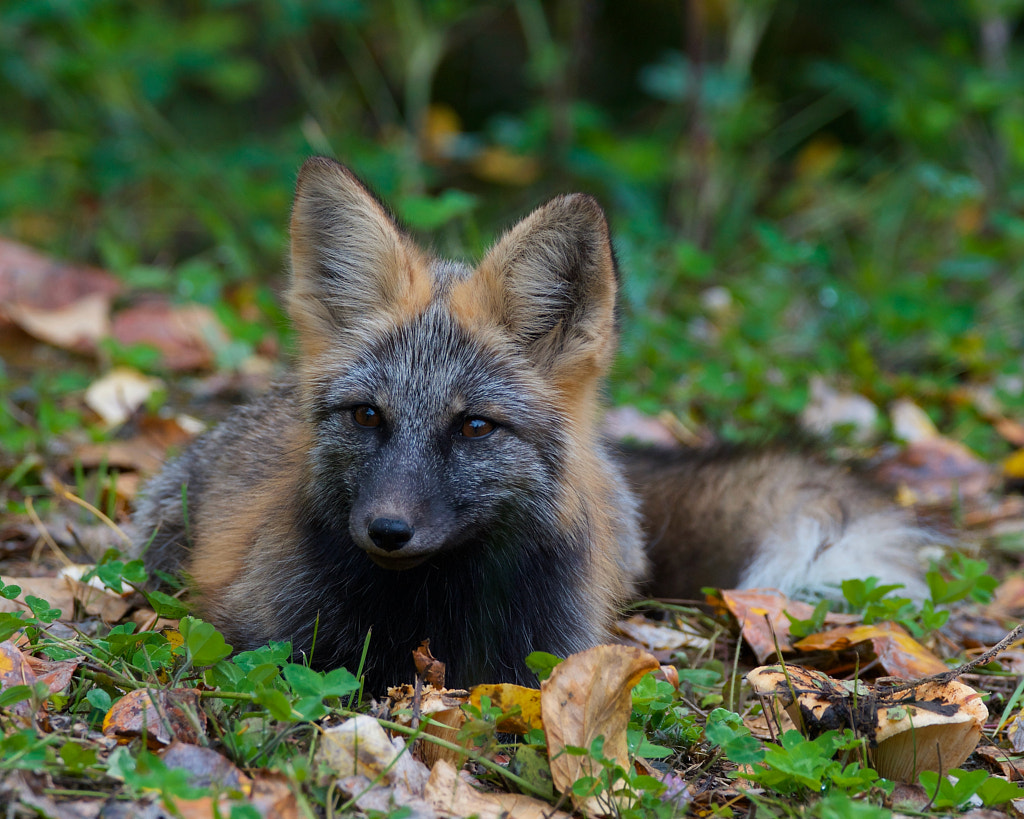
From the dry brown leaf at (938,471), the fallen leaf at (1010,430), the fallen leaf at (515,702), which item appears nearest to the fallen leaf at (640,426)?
the dry brown leaf at (938,471)

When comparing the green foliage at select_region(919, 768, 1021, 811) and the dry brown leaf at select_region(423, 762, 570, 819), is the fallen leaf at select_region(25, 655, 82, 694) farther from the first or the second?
the green foliage at select_region(919, 768, 1021, 811)

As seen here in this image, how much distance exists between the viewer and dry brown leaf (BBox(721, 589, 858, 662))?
3.80 metres

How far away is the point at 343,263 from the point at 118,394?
2.50 metres

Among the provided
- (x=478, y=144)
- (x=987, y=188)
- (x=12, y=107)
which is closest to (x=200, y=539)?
(x=478, y=144)

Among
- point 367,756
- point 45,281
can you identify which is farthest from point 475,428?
point 45,281

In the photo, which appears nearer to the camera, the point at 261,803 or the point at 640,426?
the point at 261,803

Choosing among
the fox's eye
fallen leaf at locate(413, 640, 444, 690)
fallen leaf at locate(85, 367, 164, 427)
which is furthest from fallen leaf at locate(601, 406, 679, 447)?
fallen leaf at locate(413, 640, 444, 690)

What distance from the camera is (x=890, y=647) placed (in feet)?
11.8

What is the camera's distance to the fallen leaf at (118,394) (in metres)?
5.63

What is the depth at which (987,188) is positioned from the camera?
26.7 feet

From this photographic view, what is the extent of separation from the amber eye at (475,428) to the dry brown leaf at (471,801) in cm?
105

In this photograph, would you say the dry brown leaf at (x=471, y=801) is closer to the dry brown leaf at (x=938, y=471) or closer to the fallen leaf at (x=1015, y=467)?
the dry brown leaf at (x=938, y=471)

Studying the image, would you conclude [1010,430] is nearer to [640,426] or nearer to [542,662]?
[640,426]

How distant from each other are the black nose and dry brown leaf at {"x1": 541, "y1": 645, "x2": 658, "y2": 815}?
A: 1.89ft
